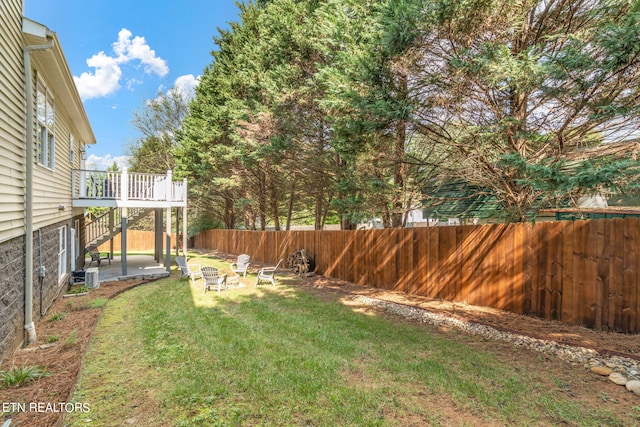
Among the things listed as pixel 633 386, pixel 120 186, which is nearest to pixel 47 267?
pixel 120 186

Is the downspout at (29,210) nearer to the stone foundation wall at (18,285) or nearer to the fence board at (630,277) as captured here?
the stone foundation wall at (18,285)

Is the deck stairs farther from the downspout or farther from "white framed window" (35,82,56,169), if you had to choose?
the downspout

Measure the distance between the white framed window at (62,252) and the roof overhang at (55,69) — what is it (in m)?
3.35

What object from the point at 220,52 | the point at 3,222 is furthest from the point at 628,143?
the point at 220,52

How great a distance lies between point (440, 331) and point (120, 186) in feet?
37.3

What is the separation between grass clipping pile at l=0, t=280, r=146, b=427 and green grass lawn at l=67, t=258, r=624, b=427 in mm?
181

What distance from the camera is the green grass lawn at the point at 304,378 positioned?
3080 millimetres

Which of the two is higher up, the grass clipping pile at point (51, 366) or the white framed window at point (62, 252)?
the white framed window at point (62, 252)

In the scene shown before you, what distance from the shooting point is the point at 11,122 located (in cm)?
470

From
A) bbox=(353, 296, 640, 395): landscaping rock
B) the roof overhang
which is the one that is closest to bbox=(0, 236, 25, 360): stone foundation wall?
the roof overhang

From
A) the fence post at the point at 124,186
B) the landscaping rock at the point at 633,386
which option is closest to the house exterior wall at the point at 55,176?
the fence post at the point at 124,186

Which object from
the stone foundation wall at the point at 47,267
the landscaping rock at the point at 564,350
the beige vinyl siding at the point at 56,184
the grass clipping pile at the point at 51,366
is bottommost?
the grass clipping pile at the point at 51,366

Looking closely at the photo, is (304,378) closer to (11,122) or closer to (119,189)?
(11,122)

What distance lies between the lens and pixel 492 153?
6055mm
